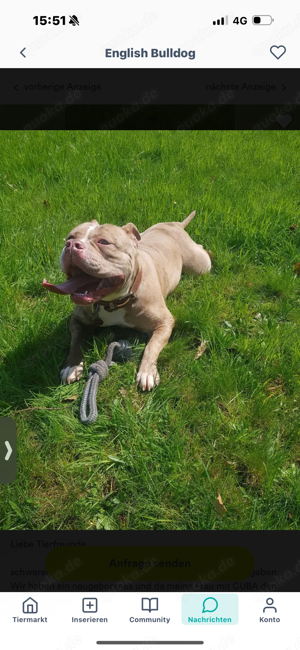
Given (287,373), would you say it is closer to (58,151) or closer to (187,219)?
(187,219)

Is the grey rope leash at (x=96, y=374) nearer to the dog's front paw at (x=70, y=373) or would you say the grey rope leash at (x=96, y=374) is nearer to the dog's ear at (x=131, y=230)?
the dog's front paw at (x=70, y=373)

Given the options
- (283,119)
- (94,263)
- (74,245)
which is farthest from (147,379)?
(283,119)

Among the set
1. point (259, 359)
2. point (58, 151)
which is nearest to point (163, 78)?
point (259, 359)

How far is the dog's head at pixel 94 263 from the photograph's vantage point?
2404 mm

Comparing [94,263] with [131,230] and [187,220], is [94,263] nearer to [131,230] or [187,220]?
[131,230]

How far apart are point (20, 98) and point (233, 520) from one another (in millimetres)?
2769

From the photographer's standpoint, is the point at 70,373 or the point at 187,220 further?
the point at 187,220

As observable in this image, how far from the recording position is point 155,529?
207cm

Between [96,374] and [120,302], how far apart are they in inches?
20.8
